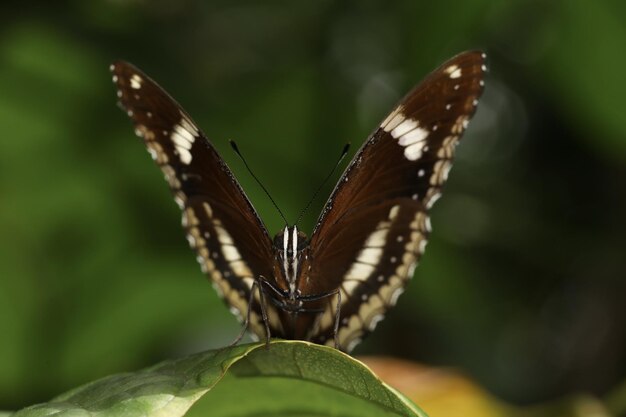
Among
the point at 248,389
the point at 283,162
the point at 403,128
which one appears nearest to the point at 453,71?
the point at 403,128

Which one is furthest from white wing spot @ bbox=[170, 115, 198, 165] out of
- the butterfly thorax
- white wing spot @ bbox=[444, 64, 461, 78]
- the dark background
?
the dark background

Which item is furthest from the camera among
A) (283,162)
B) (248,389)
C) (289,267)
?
A: (283,162)

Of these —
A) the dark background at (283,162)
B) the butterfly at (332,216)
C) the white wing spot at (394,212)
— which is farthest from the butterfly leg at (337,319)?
the dark background at (283,162)

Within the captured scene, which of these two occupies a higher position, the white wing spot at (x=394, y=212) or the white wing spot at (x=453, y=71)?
the white wing spot at (x=453, y=71)

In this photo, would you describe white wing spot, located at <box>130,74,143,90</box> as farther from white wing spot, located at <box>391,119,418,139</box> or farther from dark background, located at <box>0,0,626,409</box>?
dark background, located at <box>0,0,626,409</box>

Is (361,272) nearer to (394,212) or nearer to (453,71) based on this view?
(394,212)

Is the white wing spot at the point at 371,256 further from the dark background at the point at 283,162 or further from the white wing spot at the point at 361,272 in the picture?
the dark background at the point at 283,162

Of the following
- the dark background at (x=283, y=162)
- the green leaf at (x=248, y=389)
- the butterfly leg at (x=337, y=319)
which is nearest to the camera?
the green leaf at (x=248, y=389)
